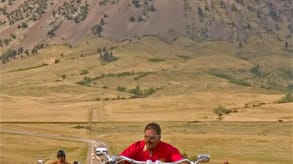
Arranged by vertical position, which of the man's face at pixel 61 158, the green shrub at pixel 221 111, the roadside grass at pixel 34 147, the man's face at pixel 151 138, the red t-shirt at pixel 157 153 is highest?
the green shrub at pixel 221 111

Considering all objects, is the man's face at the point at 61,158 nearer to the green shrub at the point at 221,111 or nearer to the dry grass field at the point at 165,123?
the dry grass field at the point at 165,123

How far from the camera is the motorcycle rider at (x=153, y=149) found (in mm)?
10297

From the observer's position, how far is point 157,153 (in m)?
10.5

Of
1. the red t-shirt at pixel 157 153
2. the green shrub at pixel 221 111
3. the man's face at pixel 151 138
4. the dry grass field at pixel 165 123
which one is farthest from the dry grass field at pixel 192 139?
the man's face at pixel 151 138

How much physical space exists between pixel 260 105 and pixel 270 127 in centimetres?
3896

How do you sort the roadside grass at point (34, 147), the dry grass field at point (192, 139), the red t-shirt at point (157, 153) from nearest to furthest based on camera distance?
1. the red t-shirt at point (157, 153)
2. the roadside grass at point (34, 147)
3. the dry grass field at point (192, 139)

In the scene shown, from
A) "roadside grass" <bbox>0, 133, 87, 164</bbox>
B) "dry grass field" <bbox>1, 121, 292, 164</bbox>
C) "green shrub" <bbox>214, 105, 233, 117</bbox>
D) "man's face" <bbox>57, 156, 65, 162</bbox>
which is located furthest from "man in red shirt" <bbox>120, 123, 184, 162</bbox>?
"green shrub" <bbox>214, 105, 233, 117</bbox>

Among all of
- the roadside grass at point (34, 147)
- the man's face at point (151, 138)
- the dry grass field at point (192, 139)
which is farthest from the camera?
the dry grass field at point (192, 139)

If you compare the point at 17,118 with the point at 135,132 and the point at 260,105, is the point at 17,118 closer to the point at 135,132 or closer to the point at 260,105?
the point at 135,132

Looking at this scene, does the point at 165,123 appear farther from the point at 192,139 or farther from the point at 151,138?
the point at 151,138

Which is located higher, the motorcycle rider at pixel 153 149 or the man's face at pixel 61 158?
the man's face at pixel 61 158

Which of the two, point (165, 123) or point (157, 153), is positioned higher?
point (165, 123)

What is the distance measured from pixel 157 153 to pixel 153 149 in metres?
0.09

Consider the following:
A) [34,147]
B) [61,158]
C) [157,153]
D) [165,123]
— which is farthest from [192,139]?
[157,153]
